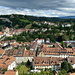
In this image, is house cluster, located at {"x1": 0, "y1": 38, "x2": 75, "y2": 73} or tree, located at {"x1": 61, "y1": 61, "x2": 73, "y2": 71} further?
house cluster, located at {"x1": 0, "y1": 38, "x2": 75, "y2": 73}

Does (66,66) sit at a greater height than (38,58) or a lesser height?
lesser

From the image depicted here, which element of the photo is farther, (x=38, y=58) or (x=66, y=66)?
(x=38, y=58)

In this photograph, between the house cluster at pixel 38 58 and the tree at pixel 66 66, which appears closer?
the tree at pixel 66 66

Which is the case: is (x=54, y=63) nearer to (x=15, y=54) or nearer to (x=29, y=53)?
(x=29, y=53)

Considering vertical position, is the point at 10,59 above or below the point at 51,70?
above

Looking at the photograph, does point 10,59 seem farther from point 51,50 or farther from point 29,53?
point 51,50

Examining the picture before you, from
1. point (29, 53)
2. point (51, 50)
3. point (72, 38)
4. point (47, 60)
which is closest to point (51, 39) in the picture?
point (72, 38)

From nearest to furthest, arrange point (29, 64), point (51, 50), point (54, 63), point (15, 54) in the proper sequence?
point (54, 63) < point (29, 64) < point (15, 54) < point (51, 50)

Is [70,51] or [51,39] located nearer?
[70,51]

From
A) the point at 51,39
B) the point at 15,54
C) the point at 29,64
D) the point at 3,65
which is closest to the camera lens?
the point at 3,65
